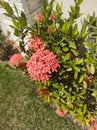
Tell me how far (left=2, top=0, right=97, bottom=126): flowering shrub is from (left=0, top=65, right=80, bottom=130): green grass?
0.20 m

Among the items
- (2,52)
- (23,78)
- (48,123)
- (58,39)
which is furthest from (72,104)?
(2,52)

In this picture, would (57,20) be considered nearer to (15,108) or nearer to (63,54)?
(63,54)

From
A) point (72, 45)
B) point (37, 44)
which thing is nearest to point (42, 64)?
point (37, 44)

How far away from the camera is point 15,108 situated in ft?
14.4

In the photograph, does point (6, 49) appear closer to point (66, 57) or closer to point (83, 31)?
point (66, 57)

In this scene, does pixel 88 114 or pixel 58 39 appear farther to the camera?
pixel 88 114

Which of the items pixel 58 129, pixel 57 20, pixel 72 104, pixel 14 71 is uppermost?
pixel 57 20

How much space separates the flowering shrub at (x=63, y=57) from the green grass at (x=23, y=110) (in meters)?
0.20

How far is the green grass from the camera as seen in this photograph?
416cm

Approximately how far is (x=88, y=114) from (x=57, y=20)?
4.03 ft

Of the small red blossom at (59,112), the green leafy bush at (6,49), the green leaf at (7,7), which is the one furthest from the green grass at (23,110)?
the green leaf at (7,7)

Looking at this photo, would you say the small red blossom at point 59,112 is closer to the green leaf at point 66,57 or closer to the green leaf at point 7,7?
the green leaf at point 66,57

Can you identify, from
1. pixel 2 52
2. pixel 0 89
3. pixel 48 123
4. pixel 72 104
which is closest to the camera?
pixel 72 104

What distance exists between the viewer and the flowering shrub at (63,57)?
3.31 metres
